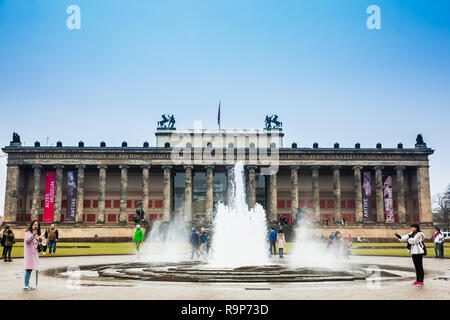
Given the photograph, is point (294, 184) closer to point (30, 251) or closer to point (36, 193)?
point (36, 193)

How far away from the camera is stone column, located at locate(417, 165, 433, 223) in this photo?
69125 millimetres

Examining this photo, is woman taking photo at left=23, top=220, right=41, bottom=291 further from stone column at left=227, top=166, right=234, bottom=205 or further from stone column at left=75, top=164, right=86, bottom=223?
stone column at left=75, top=164, right=86, bottom=223

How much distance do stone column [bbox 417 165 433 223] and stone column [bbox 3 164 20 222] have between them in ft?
208

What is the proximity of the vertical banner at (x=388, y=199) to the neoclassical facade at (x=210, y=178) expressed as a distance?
1.85 ft

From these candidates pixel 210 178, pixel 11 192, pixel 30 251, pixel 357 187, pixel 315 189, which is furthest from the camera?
pixel 210 178

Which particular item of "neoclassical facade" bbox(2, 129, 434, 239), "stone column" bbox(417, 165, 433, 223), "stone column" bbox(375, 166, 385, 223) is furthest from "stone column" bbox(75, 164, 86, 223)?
"stone column" bbox(417, 165, 433, 223)

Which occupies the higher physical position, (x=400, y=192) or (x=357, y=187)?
(x=357, y=187)

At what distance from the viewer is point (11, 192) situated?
2667 inches

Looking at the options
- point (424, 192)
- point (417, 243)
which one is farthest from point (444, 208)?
point (417, 243)

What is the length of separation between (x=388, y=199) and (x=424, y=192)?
226 inches
